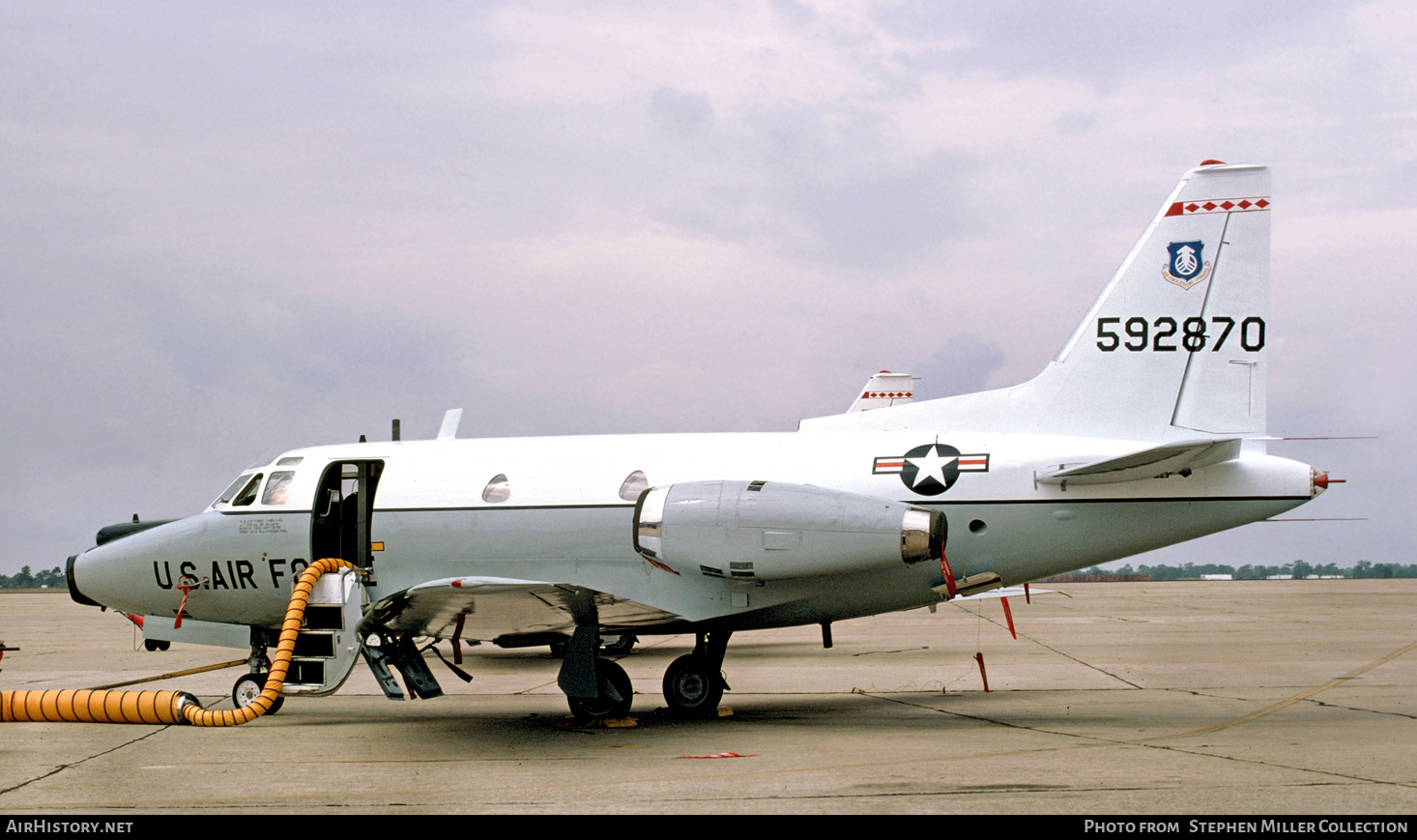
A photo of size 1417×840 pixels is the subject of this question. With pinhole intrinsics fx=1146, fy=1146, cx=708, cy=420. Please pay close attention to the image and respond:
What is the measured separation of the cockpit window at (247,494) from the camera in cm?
1399

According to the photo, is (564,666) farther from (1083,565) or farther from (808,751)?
(1083,565)

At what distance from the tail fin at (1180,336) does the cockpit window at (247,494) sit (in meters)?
8.63

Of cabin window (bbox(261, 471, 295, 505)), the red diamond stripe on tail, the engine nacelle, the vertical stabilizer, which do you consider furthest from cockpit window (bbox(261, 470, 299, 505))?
the red diamond stripe on tail

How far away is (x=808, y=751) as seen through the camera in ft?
34.9

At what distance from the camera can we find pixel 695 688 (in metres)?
13.3

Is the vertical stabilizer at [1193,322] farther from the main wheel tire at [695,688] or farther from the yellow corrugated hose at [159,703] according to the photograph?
the yellow corrugated hose at [159,703]

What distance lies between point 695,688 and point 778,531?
298 cm

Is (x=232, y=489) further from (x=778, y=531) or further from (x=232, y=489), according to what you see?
(x=778, y=531)

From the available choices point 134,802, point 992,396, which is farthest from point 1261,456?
point 134,802

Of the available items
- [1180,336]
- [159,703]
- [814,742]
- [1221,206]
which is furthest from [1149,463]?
[159,703]

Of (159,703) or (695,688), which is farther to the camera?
(695,688)

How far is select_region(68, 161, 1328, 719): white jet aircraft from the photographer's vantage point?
11477mm
